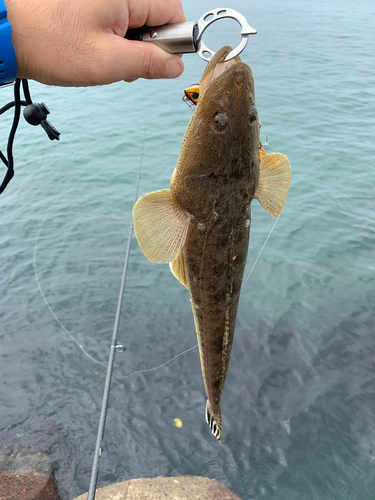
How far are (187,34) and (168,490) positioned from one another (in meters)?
3.97

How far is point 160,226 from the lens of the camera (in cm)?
192

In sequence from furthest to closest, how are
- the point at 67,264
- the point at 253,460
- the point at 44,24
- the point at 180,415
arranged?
the point at 67,264 → the point at 180,415 → the point at 253,460 → the point at 44,24

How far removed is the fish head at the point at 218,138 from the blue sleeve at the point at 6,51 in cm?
78

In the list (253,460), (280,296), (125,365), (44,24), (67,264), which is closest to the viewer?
(44,24)

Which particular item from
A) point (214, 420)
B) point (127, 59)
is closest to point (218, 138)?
point (127, 59)

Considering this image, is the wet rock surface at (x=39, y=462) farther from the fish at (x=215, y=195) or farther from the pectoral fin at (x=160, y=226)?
the pectoral fin at (x=160, y=226)

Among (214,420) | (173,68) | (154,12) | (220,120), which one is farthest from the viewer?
(214,420)

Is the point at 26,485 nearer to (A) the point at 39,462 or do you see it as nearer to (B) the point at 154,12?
(A) the point at 39,462

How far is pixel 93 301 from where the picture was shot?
602 centimetres

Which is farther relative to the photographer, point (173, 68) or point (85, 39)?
point (173, 68)

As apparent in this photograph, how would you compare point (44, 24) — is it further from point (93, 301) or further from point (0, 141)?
point (0, 141)

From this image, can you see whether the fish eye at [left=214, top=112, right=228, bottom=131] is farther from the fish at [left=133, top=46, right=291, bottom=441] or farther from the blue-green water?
the blue-green water

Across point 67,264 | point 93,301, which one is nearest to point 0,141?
point 67,264

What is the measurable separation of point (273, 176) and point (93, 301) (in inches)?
179
